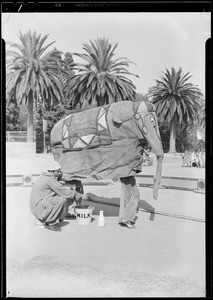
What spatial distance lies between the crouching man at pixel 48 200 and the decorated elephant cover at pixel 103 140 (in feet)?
1.01

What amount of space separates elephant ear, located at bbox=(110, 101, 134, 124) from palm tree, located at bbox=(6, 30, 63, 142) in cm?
95

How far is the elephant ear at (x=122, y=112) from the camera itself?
6375 mm

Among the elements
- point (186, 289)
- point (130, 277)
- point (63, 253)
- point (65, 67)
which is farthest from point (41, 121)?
point (186, 289)

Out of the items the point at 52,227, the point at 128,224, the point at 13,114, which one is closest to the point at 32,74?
the point at 13,114

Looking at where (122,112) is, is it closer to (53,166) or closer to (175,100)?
(175,100)

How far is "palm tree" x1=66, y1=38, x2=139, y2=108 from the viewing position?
18.4 feet

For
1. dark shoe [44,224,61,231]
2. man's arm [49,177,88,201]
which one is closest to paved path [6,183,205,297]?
dark shoe [44,224,61,231]

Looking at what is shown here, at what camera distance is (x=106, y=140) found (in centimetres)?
650

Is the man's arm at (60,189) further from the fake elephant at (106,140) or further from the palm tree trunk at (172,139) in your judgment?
the palm tree trunk at (172,139)

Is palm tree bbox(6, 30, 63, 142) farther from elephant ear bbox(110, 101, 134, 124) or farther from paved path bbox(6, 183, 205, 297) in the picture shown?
paved path bbox(6, 183, 205, 297)

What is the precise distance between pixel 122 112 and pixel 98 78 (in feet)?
2.73

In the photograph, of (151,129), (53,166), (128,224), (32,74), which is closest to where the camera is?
(32,74)

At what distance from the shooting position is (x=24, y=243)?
5324 mm
